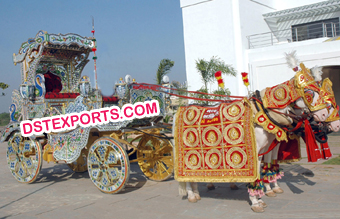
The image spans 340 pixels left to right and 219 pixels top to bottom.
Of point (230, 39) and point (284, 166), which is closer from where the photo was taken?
point (284, 166)

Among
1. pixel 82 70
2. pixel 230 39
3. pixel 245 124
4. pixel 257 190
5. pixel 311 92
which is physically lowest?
pixel 257 190

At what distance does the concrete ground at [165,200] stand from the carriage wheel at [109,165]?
23cm

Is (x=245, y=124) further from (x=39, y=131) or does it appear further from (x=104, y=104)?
(x=39, y=131)

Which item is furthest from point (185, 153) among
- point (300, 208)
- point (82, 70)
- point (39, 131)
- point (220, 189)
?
point (82, 70)

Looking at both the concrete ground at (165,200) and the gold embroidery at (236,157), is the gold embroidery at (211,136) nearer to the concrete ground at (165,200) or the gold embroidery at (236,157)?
the gold embroidery at (236,157)

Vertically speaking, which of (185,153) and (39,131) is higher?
(39,131)

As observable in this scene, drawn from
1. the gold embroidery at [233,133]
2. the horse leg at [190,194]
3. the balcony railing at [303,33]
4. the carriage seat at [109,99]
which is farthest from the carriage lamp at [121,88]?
the balcony railing at [303,33]

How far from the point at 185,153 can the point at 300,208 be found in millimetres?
1840

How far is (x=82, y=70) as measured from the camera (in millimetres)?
9070

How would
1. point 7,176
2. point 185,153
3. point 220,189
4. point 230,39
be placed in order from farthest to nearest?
point 230,39 < point 7,176 < point 220,189 < point 185,153

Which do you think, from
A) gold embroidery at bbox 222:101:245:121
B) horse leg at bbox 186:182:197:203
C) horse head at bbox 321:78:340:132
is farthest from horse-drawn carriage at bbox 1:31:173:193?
horse head at bbox 321:78:340:132

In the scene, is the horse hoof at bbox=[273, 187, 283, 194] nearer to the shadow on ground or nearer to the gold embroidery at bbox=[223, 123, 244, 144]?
the shadow on ground

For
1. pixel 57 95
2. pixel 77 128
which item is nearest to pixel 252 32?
pixel 57 95

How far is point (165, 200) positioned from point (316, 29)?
14105 mm
